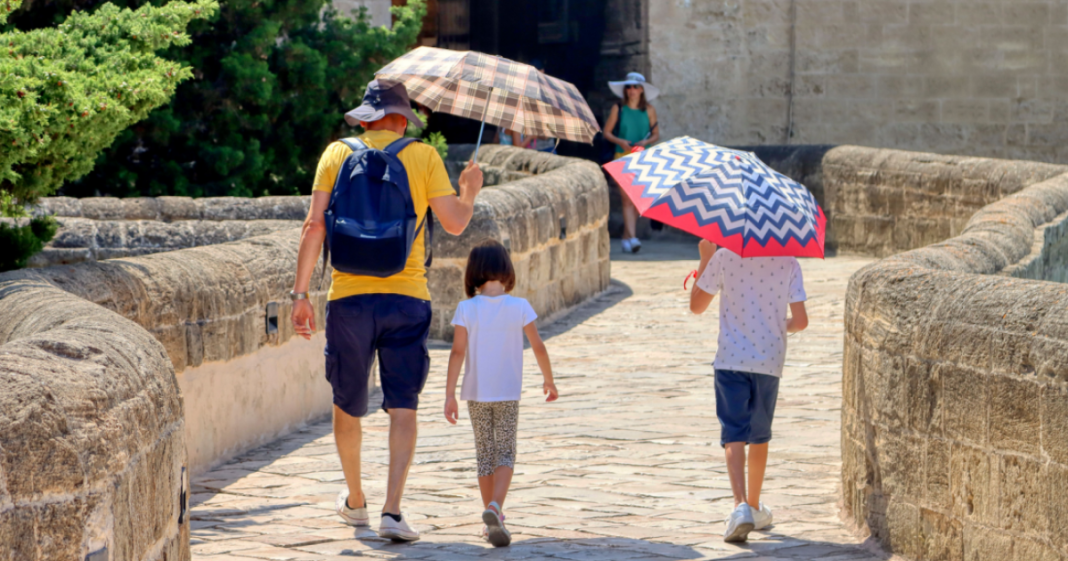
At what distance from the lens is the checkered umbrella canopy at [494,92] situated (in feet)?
15.9

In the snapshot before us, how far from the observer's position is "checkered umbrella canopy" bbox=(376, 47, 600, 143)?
485 centimetres

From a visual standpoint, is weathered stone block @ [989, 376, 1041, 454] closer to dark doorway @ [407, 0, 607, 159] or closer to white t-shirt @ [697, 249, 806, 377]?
white t-shirt @ [697, 249, 806, 377]

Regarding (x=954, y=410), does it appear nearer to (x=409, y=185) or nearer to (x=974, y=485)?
(x=974, y=485)

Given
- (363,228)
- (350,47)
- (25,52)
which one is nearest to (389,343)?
(363,228)

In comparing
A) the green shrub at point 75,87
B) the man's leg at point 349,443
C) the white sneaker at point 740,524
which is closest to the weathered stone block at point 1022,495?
the white sneaker at point 740,524

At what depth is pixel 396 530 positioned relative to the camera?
4426 mm

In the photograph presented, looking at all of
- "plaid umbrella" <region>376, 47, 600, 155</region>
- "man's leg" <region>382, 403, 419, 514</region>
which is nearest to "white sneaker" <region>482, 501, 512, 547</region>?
→ "man's leg" <region>382, 403, 419, 514</region>

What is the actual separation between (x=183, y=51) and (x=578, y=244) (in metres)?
3.28

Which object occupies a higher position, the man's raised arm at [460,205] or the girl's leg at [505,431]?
the man's raised arm at [460,205]

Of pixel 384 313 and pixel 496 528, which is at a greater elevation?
pixel 384 313

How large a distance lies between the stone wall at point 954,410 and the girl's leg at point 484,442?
Result: 3.97ft

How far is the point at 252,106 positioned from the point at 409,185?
682 centimetres

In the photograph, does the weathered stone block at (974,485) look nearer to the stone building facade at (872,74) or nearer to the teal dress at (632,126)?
the teal dress at (632,126)

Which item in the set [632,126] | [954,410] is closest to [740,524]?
[954,410]
